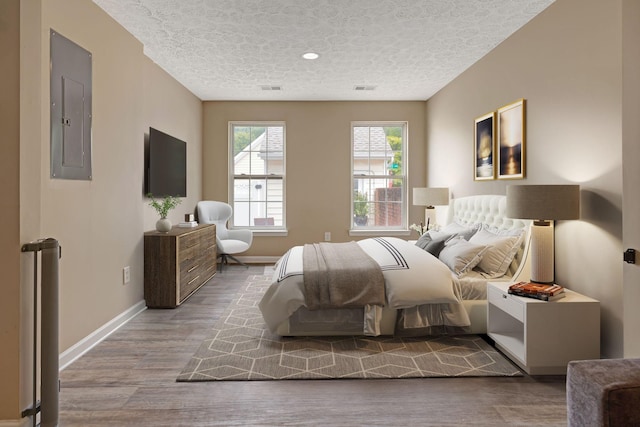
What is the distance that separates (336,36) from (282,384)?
2.99 m

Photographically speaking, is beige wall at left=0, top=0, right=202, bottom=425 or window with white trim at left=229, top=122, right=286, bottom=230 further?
window with white trim at left=229, top=122, right=286, bottom=230

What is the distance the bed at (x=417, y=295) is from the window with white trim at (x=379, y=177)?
3014 millimetres

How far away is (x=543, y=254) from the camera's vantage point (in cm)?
271

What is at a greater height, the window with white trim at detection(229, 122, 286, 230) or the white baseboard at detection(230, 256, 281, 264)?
the window with white trim at detection(229, 122, 286, 230)

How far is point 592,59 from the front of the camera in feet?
8.52

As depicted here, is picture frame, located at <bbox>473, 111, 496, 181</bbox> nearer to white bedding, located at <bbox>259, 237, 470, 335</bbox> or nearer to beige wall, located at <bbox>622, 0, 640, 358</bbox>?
white bedding, located at <bbox>259, 237, 470, 335</bbox>

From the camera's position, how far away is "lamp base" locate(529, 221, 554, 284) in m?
2.70

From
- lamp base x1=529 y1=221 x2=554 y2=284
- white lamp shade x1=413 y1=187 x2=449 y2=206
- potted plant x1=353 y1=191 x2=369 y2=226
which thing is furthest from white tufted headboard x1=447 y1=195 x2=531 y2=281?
potted plant x1=353 y1=191 x2=369 y2=226

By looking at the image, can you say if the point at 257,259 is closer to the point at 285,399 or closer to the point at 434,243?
the point at 434,243

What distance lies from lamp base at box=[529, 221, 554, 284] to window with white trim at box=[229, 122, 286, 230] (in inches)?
166

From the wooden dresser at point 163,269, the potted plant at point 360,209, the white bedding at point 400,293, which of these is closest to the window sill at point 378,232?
the potted plant at point 360,209

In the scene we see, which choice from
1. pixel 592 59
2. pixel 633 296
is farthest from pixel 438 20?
pixel 633 296

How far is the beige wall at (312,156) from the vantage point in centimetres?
628

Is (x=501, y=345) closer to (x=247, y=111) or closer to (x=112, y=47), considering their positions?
(x=112, y=47)
